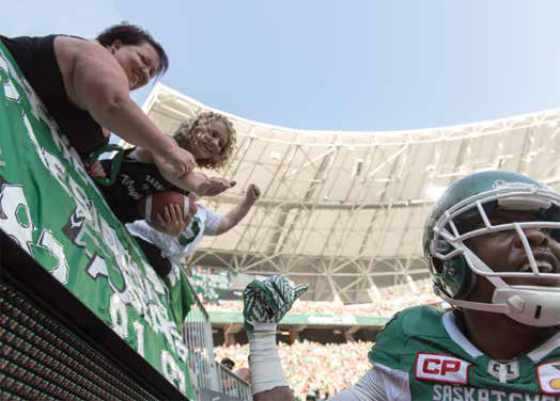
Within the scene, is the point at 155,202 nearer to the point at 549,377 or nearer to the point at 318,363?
the point at 549,377

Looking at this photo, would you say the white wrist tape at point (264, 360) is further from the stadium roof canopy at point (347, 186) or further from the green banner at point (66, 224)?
the stadium roof canopy at point (347, 186)

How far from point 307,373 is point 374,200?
450 inches

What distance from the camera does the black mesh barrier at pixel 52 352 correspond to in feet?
4.40

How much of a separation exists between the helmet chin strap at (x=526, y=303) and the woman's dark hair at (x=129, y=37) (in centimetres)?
158

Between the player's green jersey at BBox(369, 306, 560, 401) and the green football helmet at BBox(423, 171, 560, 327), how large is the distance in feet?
0.26

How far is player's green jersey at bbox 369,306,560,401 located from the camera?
1.11 metres

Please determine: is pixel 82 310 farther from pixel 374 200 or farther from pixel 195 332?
pixel 374 200

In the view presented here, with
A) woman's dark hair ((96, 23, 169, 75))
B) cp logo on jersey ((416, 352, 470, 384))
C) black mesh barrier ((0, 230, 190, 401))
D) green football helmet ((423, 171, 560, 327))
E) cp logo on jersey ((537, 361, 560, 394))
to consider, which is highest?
woman's dark hair ((96, 23, 169, 75))

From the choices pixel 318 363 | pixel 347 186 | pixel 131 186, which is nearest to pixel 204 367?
pixel 131 186

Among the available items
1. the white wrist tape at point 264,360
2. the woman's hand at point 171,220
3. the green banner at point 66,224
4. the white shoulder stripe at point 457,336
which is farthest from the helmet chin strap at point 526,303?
the woman's hand at point 171,220

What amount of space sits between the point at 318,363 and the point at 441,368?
18360mm

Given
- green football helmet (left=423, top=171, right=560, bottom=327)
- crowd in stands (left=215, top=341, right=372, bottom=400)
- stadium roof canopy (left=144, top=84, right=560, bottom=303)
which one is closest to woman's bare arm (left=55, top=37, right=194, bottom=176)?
green football helmet (left=423, top=171, right=560, bottom=327)

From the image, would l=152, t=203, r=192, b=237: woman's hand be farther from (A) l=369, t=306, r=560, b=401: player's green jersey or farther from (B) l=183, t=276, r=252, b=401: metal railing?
(A) l=369, t=306, r=560, b=401: player's green jersey

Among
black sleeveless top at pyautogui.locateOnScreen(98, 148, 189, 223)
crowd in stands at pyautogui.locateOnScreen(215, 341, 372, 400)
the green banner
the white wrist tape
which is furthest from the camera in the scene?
crowd in stands at pyautogui.locateOnScreen(215, 341, 372, 400)
